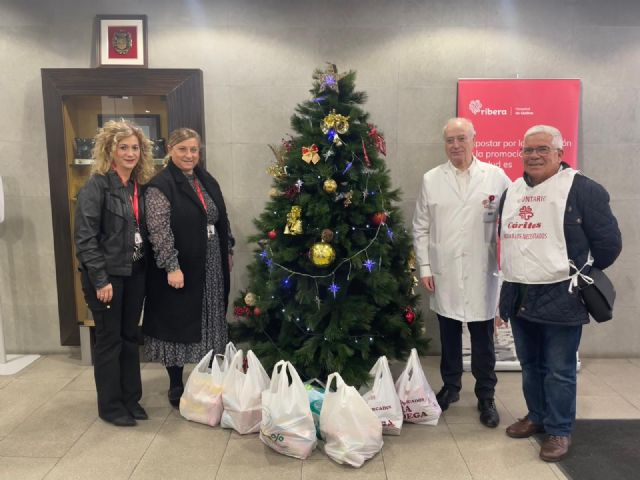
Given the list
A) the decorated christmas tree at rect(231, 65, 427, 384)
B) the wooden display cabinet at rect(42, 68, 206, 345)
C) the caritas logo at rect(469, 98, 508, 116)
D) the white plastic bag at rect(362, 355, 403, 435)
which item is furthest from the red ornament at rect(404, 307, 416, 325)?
the wooden display cabinet at rect(42, 68, 206, 345)

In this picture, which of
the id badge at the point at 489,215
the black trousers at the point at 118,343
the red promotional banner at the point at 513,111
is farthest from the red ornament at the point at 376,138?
the black trousers at the point at 118,343

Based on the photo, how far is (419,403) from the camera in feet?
8.90

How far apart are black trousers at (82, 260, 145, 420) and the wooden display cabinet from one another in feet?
3.03

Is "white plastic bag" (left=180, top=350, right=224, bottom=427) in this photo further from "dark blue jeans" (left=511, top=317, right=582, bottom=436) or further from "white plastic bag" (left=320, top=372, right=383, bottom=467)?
"dark blue jeans" (left=511, top=317, right=582, bottom=436)

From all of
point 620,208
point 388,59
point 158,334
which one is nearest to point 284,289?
point 158,334

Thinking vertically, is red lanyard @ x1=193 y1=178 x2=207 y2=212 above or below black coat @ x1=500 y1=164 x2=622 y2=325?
above

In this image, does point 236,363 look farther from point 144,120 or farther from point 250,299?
point 144,120

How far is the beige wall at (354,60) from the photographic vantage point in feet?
11.4

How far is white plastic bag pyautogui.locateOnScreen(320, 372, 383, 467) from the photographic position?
2.35m

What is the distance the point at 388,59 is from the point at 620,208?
75.3 inches

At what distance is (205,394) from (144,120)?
1889 millimetres

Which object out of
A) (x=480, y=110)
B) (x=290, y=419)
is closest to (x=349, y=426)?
(x=290, y=419)

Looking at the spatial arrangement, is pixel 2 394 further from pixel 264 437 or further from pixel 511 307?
pixel 511 307

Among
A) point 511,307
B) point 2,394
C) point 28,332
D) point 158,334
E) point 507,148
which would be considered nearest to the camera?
point 511,307
